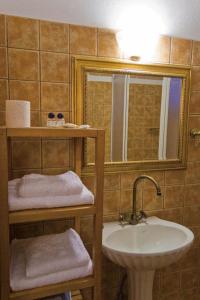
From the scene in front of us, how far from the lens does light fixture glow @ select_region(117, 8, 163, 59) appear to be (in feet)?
4.42

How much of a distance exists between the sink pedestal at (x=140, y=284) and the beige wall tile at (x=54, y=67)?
111cm

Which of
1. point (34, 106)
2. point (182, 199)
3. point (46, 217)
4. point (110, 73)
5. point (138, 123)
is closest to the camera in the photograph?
point (46, 217)

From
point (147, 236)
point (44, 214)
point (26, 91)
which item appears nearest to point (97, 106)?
point (26, 91)

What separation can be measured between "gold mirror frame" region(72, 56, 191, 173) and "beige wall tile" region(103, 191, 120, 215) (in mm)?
147

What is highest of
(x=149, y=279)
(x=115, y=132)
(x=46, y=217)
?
(x=115, y=132)

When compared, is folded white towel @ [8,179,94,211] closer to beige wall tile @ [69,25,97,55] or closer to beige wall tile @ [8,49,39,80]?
beige wall tile @ [8,49,39,80]

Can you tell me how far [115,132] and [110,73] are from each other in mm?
331

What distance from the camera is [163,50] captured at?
1.50 metres

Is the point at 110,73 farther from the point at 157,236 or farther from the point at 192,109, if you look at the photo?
the point at 157,236

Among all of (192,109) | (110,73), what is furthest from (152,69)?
(192,109)

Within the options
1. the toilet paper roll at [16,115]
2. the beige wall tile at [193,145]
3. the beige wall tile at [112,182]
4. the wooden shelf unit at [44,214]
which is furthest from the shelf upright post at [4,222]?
the beige wall tile at [193,145]

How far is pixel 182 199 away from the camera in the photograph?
1.67 meters

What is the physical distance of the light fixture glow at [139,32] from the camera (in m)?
1.35

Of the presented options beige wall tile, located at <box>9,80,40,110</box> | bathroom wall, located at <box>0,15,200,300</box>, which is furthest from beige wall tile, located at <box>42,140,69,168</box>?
beige wall tile, located at <box>9,80,40,110</box>
